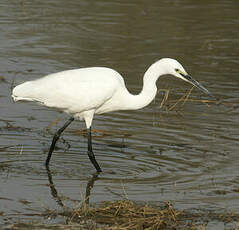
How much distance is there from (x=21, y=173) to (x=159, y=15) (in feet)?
30.4

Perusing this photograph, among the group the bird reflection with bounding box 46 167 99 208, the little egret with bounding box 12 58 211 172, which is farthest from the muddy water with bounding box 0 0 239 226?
the little egret with bounding box 12 58 211 172

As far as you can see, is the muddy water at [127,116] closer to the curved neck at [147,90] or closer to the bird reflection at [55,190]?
the bird reflection at [55,190]

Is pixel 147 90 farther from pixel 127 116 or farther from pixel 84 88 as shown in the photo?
pixel 127 116

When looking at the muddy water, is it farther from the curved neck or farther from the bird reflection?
the curved neck

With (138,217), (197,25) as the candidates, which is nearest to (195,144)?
(138,217)

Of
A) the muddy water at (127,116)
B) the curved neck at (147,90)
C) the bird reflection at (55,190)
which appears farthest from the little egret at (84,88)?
the muddy water at (127,116)

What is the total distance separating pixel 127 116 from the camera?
10133 mm

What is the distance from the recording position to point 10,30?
47.9 feet

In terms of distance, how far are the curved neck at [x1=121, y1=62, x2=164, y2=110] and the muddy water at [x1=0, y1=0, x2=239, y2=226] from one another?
2.22 feet

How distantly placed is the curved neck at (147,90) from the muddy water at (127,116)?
2.22 feet

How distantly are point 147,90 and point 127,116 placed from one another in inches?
79.0

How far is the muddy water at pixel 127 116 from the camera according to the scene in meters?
7.36

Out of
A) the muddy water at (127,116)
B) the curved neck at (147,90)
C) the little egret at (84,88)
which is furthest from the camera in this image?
the curved neck at (147,90)

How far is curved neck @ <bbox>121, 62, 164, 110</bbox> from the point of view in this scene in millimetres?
8062
